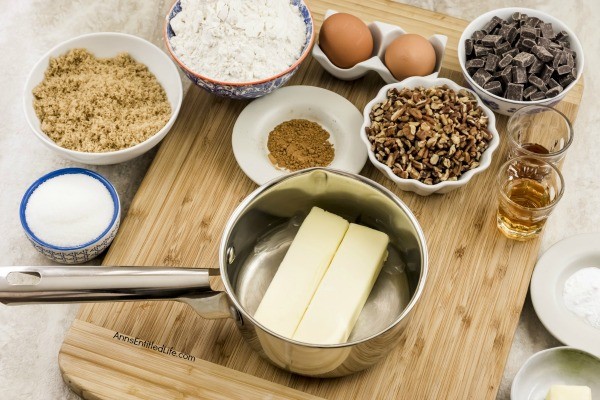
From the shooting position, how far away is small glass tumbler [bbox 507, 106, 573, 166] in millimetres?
1769

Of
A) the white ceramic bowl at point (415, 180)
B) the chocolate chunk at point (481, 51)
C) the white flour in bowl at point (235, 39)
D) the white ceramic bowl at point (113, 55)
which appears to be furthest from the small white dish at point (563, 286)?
the white ceramic bowl at point (113, 55)

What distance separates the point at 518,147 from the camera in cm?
176

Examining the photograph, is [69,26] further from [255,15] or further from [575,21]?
[575,21]

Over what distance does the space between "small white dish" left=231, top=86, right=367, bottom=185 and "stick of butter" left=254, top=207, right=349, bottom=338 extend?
0.69ft

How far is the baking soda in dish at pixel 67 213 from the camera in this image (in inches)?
66.0

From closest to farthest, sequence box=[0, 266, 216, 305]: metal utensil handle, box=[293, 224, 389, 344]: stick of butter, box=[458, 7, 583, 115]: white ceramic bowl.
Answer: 1. box=[0, 266, 216, 305]: metal utensil handle
2. box=[293, 224, 389, 344]: stick of butter
3. box=[458, 7, 583, 115]: white ceramic bowl

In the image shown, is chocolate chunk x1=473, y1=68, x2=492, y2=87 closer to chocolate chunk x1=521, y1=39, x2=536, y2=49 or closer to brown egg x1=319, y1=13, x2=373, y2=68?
chocolate chunk x1=521, y1=39, x2=536, y2=49

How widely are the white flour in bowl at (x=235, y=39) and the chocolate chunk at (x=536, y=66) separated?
0.53 m

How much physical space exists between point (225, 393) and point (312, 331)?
0.22 metres

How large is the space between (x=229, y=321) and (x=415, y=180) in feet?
1.59

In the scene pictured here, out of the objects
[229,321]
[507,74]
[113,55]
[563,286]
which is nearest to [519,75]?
[507,74]

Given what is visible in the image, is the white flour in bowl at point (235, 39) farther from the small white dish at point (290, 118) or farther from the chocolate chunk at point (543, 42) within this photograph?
the chocolate chunk at point (543, 42)

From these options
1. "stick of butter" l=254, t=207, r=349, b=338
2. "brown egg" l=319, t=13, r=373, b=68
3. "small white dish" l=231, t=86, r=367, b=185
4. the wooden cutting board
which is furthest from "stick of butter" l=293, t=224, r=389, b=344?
"brown egg" l=319, t=13, r=373, b=68

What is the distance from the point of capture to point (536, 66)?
1793 millimetres
